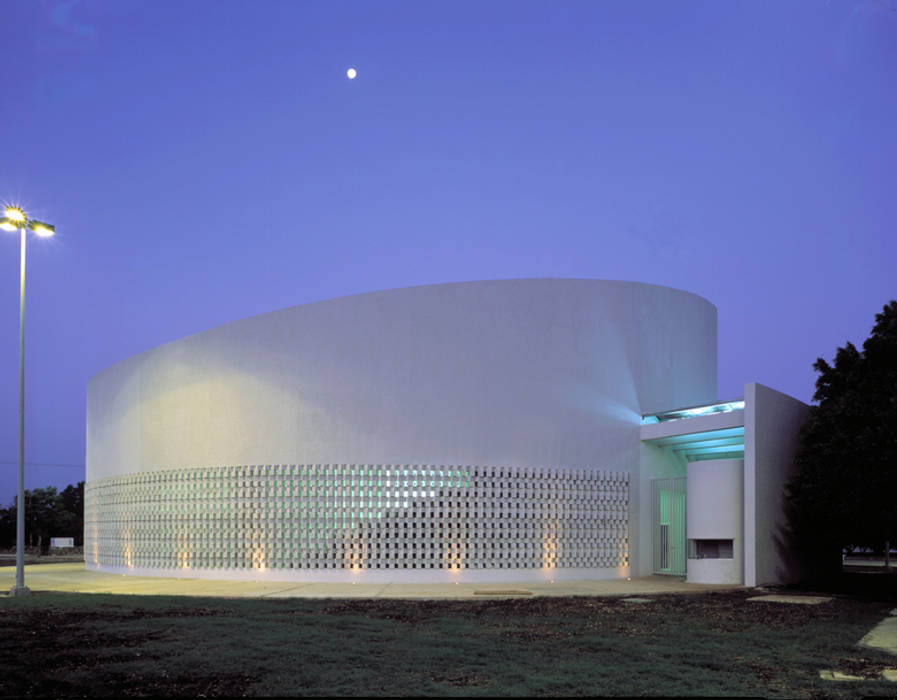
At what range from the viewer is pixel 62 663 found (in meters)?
8.77

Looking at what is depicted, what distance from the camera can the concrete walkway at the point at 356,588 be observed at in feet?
55.4

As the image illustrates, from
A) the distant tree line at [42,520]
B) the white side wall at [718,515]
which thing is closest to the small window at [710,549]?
the white side wall at [718,515]

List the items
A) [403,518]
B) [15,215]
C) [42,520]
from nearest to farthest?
[15,215] < [403,518] < [42,520]

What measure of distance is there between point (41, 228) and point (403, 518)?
976 centimetres

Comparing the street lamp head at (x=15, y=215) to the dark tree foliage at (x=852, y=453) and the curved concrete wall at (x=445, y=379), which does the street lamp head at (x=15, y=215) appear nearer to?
the curved concrete wall at (x=445, y=379)

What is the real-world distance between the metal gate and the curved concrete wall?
96 centimetres

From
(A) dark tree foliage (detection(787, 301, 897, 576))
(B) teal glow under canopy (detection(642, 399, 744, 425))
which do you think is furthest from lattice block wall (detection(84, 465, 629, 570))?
(A) dark tree foliage (detection(787, 301, 897, 576))

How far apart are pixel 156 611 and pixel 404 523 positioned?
7399 millimetres

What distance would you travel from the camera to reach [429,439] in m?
20.5

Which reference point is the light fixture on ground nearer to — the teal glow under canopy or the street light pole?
the street light pole

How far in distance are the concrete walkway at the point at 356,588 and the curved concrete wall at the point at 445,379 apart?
285 cm

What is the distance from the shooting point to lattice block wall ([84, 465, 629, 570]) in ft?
65.5

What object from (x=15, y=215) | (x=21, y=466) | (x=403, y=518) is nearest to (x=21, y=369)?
(x=21, y=466)

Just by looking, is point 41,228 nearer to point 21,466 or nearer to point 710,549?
point 21,466
